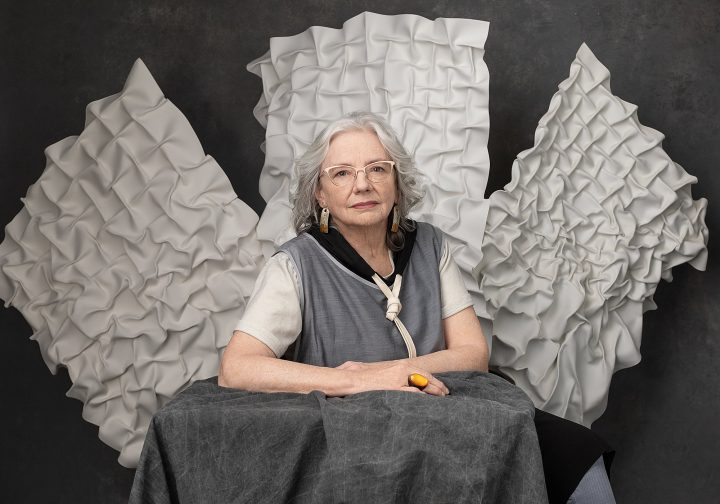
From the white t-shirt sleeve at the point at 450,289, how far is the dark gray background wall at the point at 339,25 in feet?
4.05

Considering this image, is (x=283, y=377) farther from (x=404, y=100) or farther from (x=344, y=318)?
(x=404, y=100)

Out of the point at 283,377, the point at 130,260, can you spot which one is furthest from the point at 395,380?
the point at 130,260

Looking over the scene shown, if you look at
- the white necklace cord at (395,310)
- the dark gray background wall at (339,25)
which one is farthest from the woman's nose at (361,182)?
the dark gray background wall at (339,25)

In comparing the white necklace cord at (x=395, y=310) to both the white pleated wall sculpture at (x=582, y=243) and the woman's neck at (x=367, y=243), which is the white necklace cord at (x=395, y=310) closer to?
the woman's neck at (x=367, y=243)

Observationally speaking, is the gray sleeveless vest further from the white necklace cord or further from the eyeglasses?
the eyeglasses

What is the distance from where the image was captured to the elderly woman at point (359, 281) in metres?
2.32

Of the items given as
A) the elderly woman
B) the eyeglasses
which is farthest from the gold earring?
the eyeglasses

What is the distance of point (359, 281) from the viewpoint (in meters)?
2.44

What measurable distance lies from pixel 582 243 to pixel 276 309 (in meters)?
1.37

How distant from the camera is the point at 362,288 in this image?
8.00 feet

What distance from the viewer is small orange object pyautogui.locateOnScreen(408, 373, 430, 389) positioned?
208 centimetres

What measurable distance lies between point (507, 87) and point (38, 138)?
1.90m

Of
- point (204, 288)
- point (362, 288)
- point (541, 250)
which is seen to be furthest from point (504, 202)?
point (204, 288)

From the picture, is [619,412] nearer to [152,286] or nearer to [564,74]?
[564,74]
